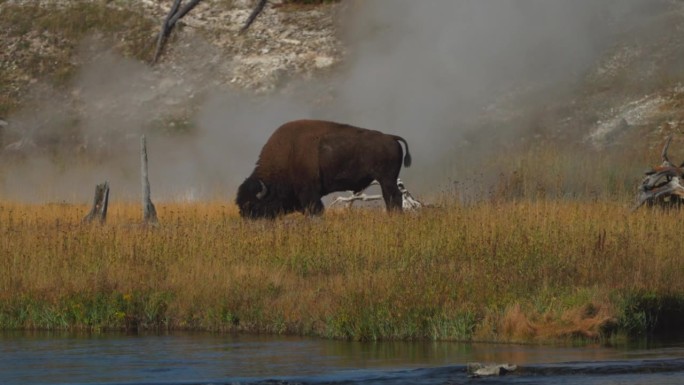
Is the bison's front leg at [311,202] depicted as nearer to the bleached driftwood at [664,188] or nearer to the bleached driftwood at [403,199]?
the bleached driftwood at [403,199]

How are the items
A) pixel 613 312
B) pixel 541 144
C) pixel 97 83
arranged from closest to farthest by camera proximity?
pixel 613 312, pixel 541 144, pixel 97 83

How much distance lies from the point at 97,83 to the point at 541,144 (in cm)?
1443

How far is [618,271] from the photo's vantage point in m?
16.0

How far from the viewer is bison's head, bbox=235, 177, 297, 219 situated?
2584 centimetres

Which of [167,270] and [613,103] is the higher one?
[613,103]

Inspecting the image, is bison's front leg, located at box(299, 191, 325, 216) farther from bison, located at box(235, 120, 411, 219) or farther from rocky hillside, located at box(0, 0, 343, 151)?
rocky hillside, located at box(0, 0, 343, 151)

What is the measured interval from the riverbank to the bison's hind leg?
4.13m

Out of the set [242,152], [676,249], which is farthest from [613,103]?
[676,249]

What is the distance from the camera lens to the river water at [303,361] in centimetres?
1204

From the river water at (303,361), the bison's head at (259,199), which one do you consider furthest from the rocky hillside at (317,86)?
the river water at (303,361)

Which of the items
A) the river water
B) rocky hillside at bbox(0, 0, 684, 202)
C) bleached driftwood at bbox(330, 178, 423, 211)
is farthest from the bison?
Answer: the river water

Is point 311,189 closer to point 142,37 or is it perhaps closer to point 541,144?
point 541,144

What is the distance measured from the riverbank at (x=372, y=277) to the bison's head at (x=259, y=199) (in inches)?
200

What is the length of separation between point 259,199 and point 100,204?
9.83 ft
